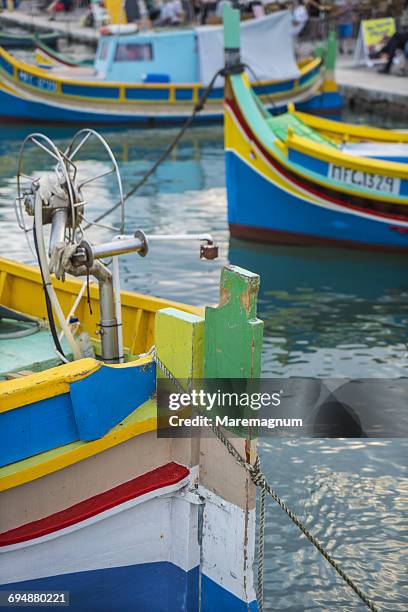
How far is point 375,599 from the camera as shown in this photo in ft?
18.7

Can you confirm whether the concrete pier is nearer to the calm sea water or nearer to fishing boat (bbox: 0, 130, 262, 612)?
the calm sea water

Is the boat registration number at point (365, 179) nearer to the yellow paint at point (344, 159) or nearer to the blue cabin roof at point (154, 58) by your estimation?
the yellow paint at point (344, 159)

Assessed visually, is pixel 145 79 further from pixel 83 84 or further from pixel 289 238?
pixel 289 238

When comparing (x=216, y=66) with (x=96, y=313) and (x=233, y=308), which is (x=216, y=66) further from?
(x=233, y=308)

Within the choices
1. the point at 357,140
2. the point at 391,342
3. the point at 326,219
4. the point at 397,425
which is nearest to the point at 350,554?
the point at 397,425

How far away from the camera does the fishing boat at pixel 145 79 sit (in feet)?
73.2

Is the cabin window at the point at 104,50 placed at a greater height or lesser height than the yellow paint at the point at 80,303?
greater

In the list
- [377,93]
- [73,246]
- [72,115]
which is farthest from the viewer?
[377,93]

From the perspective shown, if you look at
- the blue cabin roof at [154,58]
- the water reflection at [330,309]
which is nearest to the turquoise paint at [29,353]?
the water reflection at [330,309]

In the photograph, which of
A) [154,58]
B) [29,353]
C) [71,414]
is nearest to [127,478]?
[71,414]

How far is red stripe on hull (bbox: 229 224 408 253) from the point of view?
41.3 ft

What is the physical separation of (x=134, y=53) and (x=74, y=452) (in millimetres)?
19591

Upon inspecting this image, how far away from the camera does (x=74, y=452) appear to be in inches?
177

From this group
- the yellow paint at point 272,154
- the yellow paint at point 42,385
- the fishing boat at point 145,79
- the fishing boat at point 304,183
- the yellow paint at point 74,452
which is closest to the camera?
the yellow paint at point 42,385
